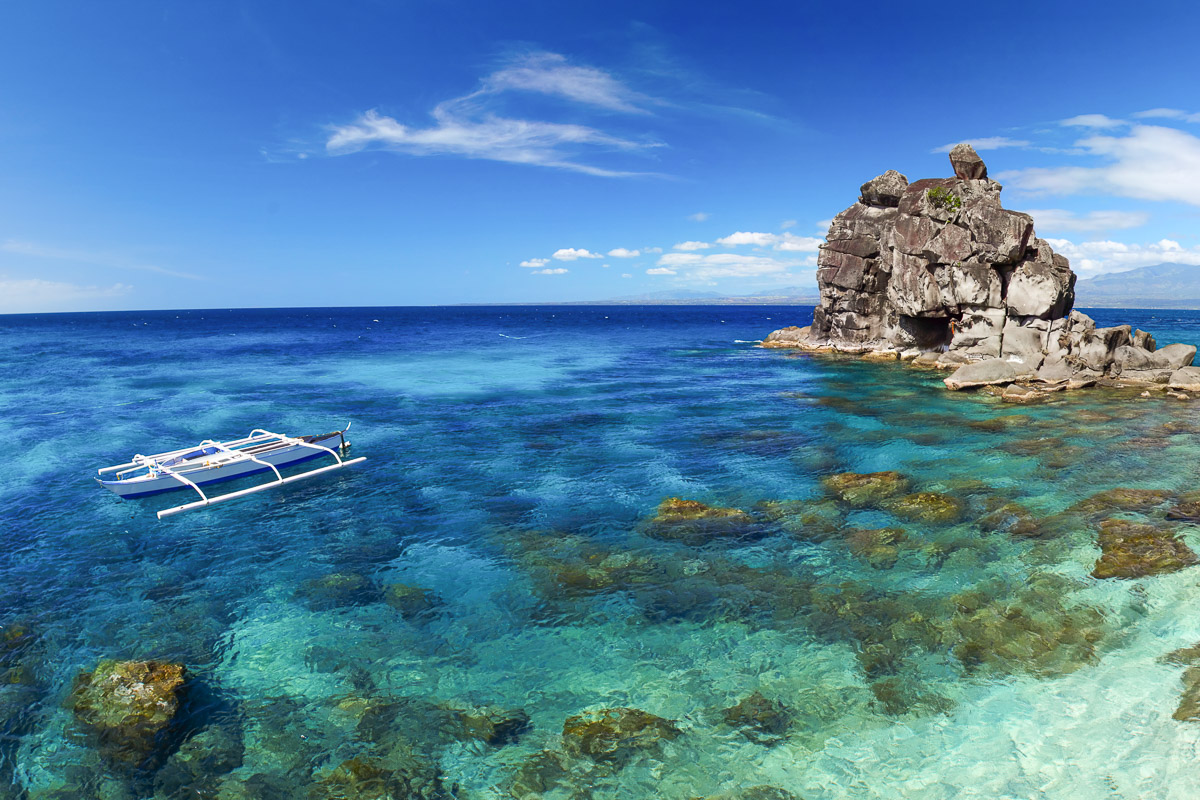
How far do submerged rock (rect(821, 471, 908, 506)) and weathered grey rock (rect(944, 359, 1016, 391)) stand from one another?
23.3 meters

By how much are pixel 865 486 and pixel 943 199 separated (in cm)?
4423

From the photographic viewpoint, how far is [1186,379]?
3844 centimetres

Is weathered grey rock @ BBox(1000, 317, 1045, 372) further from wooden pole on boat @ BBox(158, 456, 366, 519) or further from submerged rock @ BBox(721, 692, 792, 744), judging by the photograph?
wooden pole on boat @ BBox(158, 456, 366, 519)

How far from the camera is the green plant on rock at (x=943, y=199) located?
53231mm

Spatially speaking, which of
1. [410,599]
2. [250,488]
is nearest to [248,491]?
[250,488]

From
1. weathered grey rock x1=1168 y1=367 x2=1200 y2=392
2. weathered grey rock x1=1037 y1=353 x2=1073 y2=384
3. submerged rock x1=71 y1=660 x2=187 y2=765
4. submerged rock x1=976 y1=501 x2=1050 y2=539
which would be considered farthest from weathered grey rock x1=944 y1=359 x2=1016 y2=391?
submerged rock x1=71 y1=660 x2=187 y2=765

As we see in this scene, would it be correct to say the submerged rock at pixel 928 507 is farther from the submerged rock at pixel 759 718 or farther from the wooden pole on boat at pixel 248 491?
the wooden pole on boat at pixel 248 491

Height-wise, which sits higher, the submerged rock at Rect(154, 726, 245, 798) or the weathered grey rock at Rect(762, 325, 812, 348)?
the weathered grey rock at Rect(762, 325, 812, 348)

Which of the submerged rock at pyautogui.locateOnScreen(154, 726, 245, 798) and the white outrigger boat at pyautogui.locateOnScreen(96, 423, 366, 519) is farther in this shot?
the white outrigger boat at pyautogui.locateOnScreen(96, 423, 366, 519)

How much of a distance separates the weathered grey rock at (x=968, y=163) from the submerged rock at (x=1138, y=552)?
154ft

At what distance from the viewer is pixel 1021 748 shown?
952cm

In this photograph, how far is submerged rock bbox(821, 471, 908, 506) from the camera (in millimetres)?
20109

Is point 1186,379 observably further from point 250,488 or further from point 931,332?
point 250,488

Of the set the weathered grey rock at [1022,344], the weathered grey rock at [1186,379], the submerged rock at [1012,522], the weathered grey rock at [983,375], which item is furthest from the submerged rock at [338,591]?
the weathered grey rock at [1186,379]
